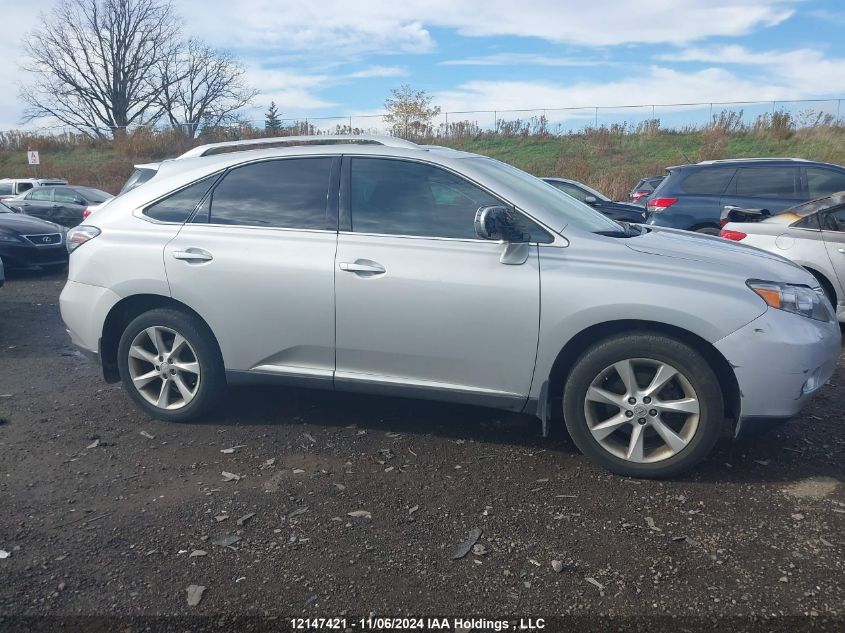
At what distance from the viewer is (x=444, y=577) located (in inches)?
115

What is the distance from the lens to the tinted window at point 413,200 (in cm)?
409

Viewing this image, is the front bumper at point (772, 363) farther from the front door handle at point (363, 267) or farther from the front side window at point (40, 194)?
the front side window at point (40, 194)

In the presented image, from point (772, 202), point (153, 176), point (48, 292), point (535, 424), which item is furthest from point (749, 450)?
point (48, 292)

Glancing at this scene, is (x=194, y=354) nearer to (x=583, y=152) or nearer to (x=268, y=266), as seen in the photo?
(x=268, y=266)

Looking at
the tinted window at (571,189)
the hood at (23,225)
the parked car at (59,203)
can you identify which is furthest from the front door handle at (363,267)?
the parked car at (59,203)

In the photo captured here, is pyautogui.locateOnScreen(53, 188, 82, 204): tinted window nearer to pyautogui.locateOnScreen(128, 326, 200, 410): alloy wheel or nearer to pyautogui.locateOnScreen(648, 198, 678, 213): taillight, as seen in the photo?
pyautogui.locateOnScreen(648, 198, 678, 213): taillight

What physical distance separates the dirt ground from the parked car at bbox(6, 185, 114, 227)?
13.0 m

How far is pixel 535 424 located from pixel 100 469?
2.74 metres

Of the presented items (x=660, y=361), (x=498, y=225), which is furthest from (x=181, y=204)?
(x=660, y=361)

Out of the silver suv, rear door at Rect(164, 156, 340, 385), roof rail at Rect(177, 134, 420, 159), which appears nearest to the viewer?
the silver suv

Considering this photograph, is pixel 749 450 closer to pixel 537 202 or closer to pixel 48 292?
pixel 537 202

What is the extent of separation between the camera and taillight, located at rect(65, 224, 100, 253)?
4.73 m

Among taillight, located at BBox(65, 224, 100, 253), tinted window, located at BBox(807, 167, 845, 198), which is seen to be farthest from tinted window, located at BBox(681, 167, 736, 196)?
taillight, located at BBox(65, 224, 100, 253)

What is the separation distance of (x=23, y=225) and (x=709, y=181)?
10944 mm
